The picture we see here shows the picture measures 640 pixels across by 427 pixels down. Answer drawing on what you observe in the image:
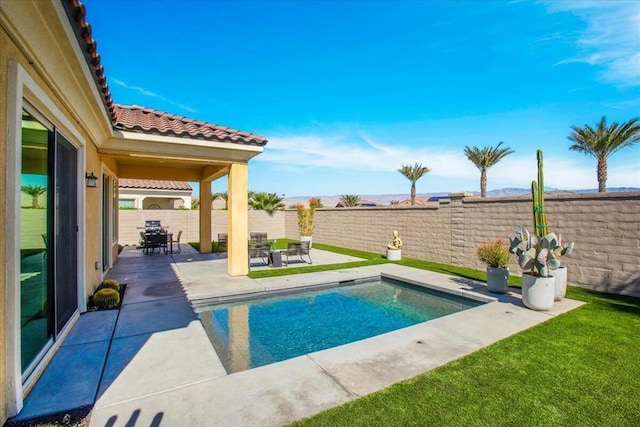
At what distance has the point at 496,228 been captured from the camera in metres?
10.4

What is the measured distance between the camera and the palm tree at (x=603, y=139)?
21.1 metres

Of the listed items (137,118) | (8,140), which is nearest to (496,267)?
(8,140)

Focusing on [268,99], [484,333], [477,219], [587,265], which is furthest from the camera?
[268,99]

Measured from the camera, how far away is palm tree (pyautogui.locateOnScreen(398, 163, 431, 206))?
1427 inches

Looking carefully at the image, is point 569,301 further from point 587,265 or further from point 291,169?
point 291,169

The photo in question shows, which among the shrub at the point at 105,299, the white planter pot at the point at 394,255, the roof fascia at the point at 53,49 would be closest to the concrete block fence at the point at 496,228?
the white planter pot at the point at 394,255

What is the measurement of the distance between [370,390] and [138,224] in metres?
19.2

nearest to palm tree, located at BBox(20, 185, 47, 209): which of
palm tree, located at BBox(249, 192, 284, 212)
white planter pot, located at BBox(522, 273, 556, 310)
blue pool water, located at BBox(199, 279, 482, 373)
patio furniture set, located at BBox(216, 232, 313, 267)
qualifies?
blue pool water, located at BBox(199, 279, 482, 373)

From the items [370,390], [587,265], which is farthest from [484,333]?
[587,265]

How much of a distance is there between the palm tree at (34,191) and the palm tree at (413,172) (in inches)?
1384

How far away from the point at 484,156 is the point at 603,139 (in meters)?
9.05

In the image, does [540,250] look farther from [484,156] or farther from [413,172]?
[413,172]

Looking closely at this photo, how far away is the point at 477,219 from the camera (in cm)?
1093

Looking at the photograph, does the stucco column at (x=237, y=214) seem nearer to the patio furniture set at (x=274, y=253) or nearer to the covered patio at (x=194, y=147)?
the covered patio at (x=194, y=147)
